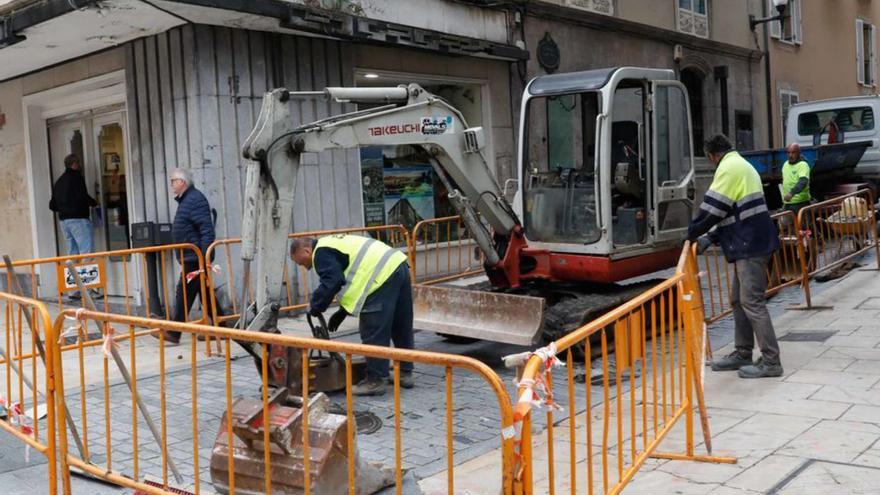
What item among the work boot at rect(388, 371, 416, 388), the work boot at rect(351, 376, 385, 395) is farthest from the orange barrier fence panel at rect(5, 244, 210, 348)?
the work boot at rect(388, 371, 416, 388)

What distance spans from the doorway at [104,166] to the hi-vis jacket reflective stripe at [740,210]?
753cm

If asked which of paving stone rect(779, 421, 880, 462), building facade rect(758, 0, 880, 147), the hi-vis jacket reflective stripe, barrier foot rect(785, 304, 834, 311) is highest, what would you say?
building facade rect(758, 0, 880, 147)

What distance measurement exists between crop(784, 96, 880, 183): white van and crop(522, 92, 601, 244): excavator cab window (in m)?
7.95

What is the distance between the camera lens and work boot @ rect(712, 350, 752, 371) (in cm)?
679

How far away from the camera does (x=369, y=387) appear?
21.1 feet

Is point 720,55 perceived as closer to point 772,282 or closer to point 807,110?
point 807,110

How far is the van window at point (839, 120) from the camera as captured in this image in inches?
588

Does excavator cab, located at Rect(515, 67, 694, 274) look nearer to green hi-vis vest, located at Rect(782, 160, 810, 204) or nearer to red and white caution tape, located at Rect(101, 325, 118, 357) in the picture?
green hi-vis vest, located at Rect(782, 160, 810, 204)

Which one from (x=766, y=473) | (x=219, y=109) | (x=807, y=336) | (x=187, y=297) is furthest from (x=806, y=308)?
(x=219, y=109)

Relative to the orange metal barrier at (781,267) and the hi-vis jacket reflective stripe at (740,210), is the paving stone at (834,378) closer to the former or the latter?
the hi-vis jacket reflective stripe at (740,210)

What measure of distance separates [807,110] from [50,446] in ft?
48.0

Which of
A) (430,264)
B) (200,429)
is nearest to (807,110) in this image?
(430,264)

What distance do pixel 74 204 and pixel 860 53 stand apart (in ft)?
76.4

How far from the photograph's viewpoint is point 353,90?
21.3 ft
